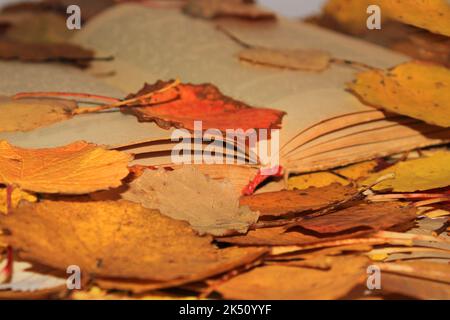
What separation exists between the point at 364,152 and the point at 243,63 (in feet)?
0.79

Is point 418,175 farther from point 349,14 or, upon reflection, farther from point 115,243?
point 349,14

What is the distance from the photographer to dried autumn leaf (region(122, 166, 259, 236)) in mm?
624

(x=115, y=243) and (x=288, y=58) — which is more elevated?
(x=288, y=58)

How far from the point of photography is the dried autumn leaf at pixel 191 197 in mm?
624

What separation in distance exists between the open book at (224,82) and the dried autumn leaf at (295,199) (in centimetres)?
7

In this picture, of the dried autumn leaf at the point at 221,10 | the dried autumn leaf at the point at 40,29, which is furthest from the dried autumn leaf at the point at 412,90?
the dried autumn leaf at the point at 40,29

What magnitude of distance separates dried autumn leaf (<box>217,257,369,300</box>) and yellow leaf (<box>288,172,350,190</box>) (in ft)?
0.65

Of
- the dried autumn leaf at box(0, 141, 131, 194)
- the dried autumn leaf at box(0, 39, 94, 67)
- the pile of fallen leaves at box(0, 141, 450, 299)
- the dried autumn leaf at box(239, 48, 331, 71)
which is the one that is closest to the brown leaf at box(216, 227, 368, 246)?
the pile of fallen leaves at box(0, 141, 450, 299)

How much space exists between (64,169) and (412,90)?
41cm

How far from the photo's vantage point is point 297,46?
1.05m

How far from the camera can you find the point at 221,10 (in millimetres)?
1143

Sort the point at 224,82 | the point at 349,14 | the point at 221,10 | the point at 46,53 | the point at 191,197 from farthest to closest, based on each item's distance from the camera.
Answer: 1. the point at 349,14
2. the point at 221,10
3. the point at 46,53
4. the point at 224,82
5. the point at 191,197

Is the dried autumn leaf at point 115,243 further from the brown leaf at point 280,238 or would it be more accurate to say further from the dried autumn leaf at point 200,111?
the dried autumn leaf at point 200,111

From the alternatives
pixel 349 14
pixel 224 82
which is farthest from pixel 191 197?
pixel 349 14
